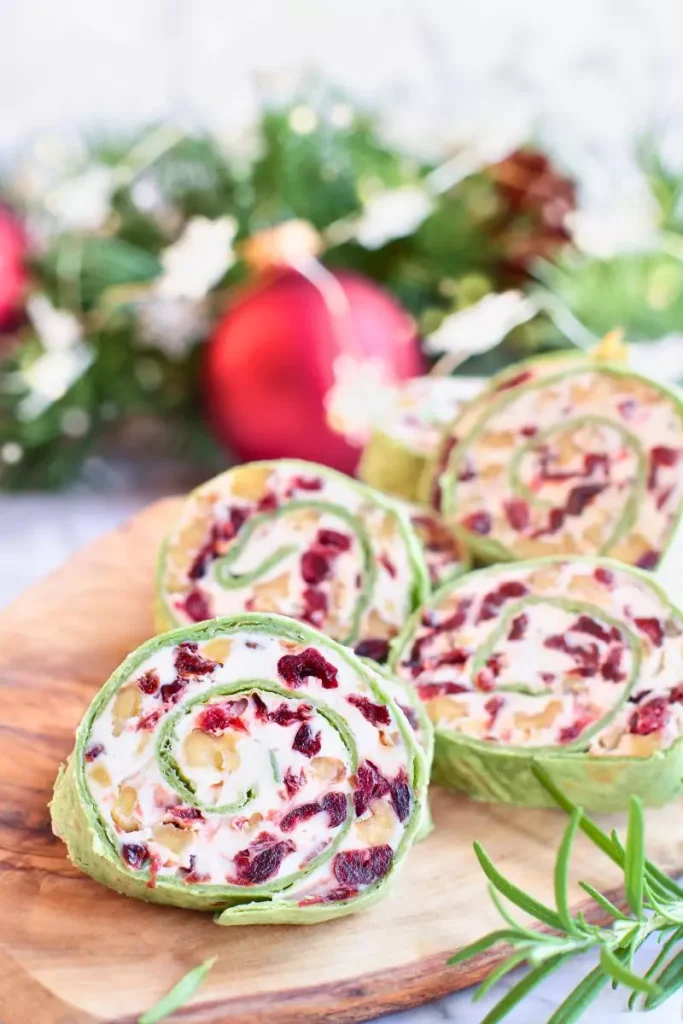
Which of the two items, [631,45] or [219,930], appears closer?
[219,930]

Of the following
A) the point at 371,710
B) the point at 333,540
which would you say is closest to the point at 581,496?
the point at 333,540

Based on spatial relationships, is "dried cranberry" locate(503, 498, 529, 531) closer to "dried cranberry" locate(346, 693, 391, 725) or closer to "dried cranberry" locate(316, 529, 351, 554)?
"dried cranberry" locate(316, 529, 351, 554)

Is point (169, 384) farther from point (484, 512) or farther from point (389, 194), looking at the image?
point (484, 512)

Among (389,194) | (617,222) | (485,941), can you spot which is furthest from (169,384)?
(485,941)

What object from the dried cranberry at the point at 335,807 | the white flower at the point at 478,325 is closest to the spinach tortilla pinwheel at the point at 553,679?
the dried cranberry at the point at 335,807

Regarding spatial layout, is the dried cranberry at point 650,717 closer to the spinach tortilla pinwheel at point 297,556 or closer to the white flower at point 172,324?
the spinach tortilla pinwheel at point 297,556

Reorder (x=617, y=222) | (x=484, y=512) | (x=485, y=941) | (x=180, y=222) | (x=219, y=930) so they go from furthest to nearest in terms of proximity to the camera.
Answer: (x=180, y=222) → (x=617, y=222) → (x=484, y=512) → (x=219, y=930) → (x=485, y=941)

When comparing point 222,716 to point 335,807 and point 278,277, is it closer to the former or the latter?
point 335,807
